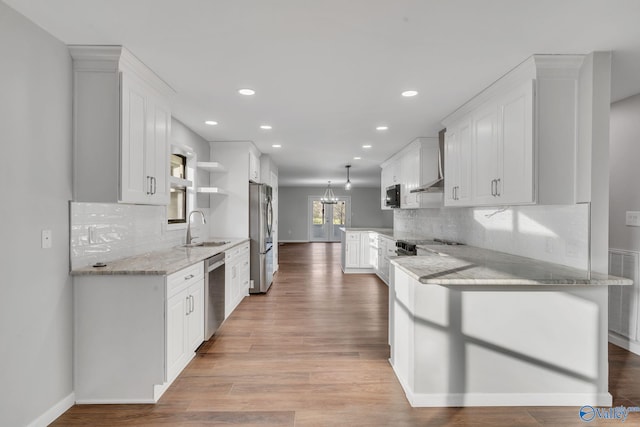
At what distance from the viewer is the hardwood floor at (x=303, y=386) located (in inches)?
85.4

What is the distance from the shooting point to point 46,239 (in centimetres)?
212

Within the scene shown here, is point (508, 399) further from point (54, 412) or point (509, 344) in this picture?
point (54, 412)

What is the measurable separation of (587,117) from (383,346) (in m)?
2.50

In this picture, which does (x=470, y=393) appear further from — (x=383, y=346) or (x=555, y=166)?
(x=555, y=166)

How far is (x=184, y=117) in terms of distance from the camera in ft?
13.0

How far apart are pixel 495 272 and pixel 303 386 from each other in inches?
63.1

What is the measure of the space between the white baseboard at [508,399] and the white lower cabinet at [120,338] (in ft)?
5.91

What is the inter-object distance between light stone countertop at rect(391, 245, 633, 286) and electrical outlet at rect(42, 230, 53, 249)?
A: 2292 mm

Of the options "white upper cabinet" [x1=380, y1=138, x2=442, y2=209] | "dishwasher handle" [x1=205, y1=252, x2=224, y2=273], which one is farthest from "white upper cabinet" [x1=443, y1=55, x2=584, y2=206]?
"dishwasher handle" [x1=205, y1=252, x2=224, y2=273]

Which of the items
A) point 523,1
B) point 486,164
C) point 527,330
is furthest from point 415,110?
point 527,330

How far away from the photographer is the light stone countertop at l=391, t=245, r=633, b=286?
6.82ft

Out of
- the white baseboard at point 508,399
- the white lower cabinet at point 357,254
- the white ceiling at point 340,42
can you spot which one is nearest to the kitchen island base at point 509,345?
the white baseboard at point 508,399

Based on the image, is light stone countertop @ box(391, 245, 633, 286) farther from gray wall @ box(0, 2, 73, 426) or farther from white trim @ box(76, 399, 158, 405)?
gray wall @ box(0, 2, 73, 426)

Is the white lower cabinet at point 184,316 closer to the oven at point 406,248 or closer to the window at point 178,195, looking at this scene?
the window at point 178,195
